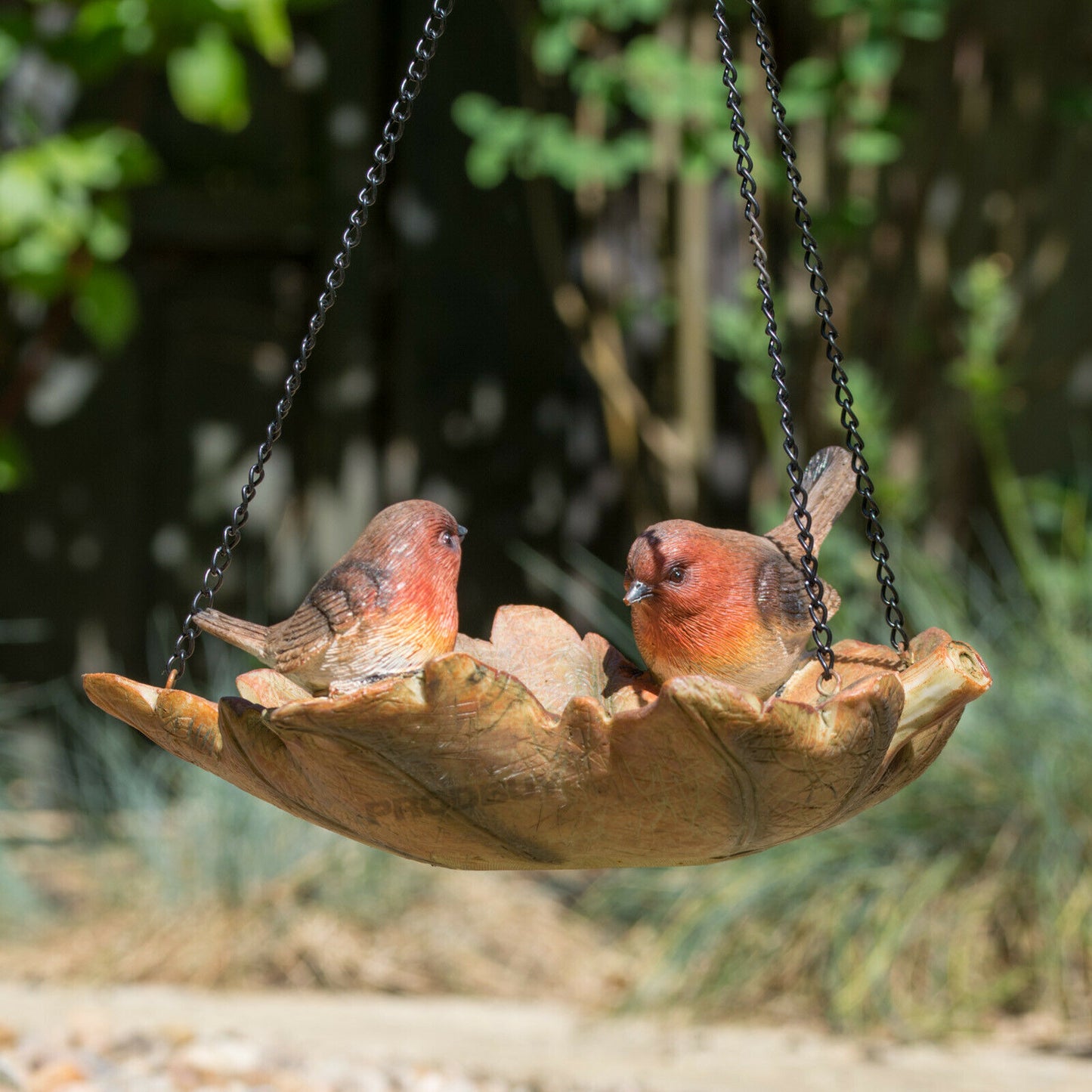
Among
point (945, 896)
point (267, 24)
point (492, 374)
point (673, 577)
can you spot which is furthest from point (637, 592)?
point (492, 374)

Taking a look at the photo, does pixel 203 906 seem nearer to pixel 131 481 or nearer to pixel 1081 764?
pixel 131 481

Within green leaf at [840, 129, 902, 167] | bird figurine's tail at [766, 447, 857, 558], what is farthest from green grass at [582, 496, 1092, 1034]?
bird figurine's tail at [766, 447, 857, 558]

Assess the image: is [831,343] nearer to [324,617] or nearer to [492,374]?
[324,617]

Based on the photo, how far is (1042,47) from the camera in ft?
12.2

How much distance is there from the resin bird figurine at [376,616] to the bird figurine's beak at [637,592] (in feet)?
0.54

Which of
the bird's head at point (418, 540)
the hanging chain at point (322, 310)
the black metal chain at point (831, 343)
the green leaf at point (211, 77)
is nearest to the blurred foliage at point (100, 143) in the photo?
the green leaf at point (211, 77)

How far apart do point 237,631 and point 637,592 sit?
39cm

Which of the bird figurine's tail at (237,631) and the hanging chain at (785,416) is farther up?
the hanging chain at (785,416)

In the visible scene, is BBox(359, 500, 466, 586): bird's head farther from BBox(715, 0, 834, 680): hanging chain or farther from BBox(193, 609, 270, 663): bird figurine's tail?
BBox(715, 0, 834, 680): hanging chain

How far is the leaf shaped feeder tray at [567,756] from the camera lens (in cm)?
93

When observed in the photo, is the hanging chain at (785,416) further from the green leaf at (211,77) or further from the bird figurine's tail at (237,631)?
the green leaf at (211,77)

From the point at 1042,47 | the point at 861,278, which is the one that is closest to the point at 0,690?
the point at 861,278

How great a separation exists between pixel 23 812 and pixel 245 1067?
151 centimetres

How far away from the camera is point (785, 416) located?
1.15 meters
